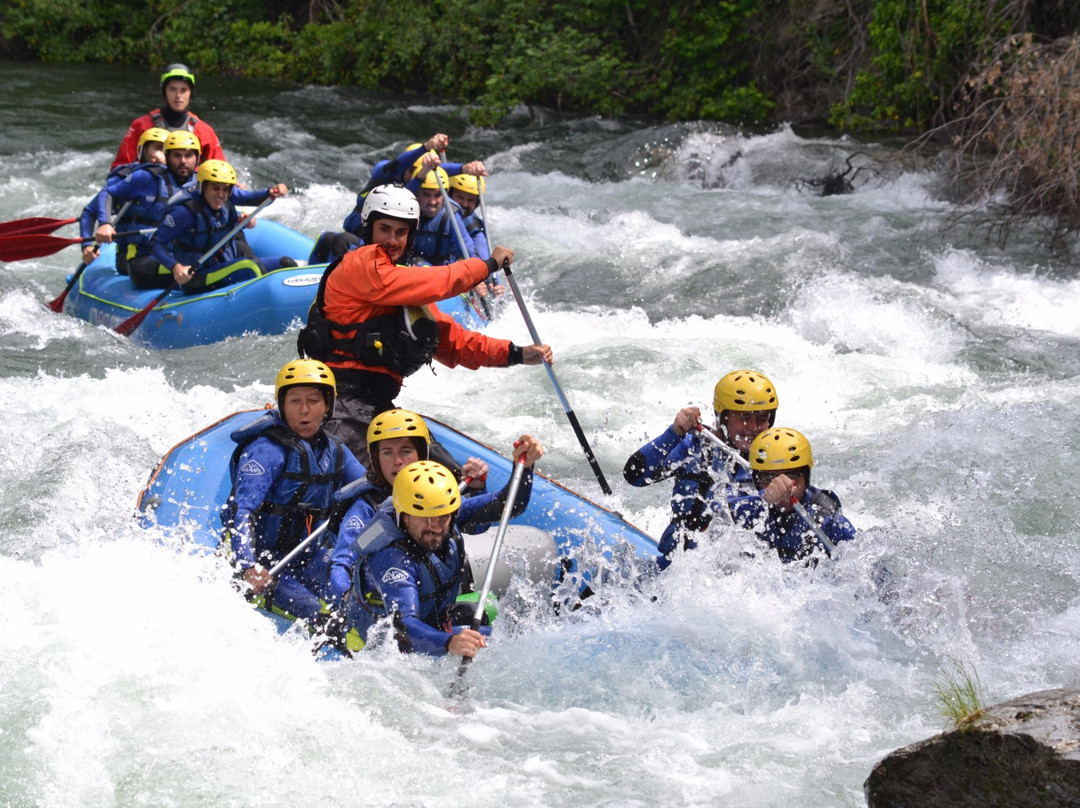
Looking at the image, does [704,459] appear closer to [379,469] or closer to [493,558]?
[493,558]

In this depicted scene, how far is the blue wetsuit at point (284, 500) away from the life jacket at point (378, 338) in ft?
2.03

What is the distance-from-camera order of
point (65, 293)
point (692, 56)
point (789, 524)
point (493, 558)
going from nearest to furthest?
point (493, 558), point (789, 524), point (65, 293), point (692, 56)

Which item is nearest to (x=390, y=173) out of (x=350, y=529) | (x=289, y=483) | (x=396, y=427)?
(x=289, y=483)

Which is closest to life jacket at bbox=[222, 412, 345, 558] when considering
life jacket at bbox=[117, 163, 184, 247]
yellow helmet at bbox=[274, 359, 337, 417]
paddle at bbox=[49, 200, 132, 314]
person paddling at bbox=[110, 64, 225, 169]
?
yellow helmet at bbox=[274, 359, 337, 417]

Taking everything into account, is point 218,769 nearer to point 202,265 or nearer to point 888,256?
point 202,265

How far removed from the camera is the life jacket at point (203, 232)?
8.71 metres

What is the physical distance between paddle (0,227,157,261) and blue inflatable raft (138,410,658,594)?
4847 millimetres

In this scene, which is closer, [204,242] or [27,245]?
[204,242]

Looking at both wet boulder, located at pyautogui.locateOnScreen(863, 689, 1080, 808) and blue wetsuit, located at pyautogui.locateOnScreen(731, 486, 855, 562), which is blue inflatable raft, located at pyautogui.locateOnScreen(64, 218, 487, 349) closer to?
blue wetsuit, located at pyautogui.locateOnScreen(731, 486, 855, 562)

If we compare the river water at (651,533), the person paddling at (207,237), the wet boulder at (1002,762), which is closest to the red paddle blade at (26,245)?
the river water at (651,533)

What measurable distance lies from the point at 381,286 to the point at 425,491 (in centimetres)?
141

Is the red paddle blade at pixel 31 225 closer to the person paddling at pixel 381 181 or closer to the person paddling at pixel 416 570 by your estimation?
the person paddling at pixel 381 181

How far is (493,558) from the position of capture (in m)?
4.58

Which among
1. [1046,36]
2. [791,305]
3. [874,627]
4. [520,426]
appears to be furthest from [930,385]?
[1046,36]
